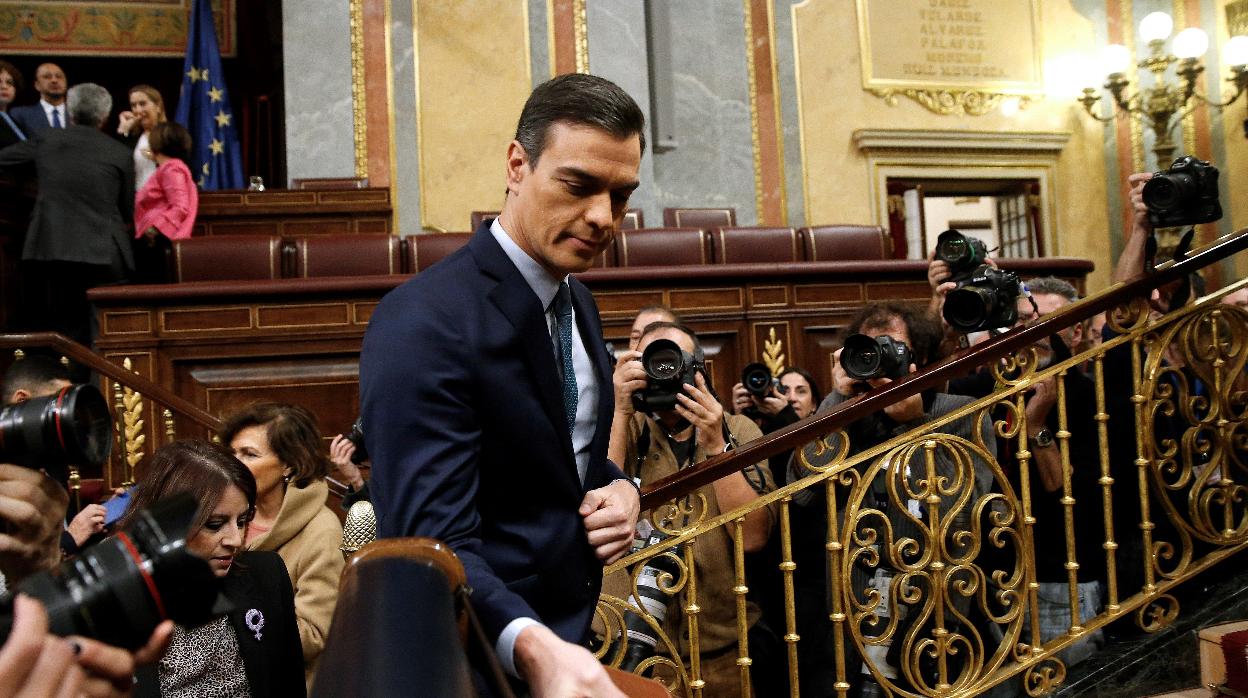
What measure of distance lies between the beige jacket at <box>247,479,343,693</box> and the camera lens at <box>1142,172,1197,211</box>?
6.69 feet

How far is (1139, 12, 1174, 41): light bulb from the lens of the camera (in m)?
8.22

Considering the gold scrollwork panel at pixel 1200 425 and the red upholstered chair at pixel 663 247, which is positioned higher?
the red upholstered chair at pixel 663 247

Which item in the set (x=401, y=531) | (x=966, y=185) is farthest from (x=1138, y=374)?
(x=966, y=185)

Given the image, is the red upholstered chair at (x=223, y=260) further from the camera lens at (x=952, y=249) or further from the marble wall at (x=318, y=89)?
the camera lens at (x=952, y=249)

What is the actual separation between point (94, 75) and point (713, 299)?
780cm

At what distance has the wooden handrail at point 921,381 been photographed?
217cm

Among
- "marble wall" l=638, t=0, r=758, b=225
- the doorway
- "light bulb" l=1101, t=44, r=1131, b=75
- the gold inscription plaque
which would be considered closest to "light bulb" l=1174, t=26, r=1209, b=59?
"light bulb" l=1101, t=44, r=1131, b=75

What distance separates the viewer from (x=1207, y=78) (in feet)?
29.2

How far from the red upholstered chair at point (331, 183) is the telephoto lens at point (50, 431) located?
239 inches

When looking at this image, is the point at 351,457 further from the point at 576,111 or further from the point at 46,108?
the point at 46,108

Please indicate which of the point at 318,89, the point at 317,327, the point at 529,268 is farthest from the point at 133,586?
the point at 318,89

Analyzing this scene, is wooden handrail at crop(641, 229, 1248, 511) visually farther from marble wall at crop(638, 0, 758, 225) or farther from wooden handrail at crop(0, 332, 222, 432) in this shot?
marble wall at crop(638, 0, 758, 225)

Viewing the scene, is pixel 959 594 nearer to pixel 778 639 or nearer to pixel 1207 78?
pixel 778 639

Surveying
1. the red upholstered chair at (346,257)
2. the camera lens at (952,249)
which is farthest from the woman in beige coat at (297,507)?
the red upholstered chair at (346,257)
